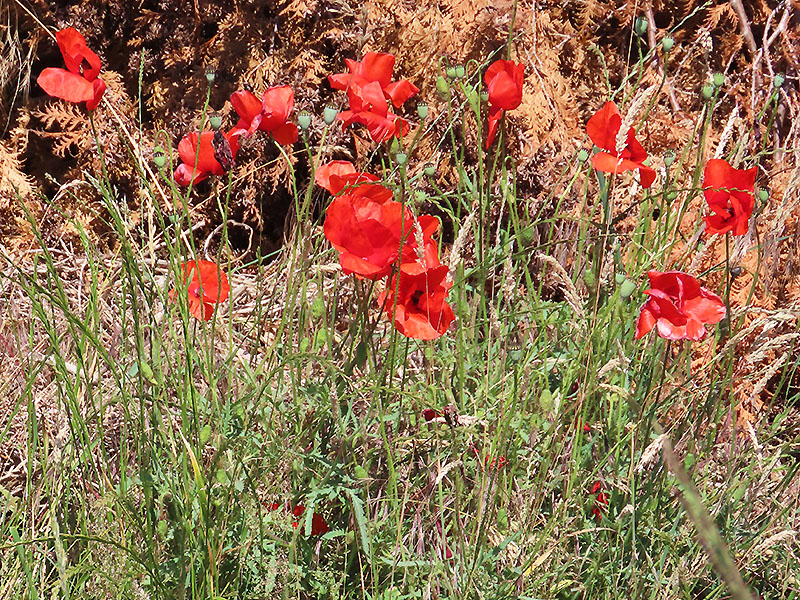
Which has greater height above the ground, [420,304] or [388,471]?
[420,304]

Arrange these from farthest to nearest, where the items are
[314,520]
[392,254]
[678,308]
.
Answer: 1. [314,520]
2. [678,308]
3. [392,254]

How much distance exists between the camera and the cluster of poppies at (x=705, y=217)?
1.43 m

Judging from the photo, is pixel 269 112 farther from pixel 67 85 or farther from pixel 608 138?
pixel 608 138

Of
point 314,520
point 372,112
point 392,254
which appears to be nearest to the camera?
point 392,254

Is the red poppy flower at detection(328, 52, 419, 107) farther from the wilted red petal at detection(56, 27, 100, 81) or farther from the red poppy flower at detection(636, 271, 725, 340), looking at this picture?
the red poppy flower at detection(636, 271, 725, 340)

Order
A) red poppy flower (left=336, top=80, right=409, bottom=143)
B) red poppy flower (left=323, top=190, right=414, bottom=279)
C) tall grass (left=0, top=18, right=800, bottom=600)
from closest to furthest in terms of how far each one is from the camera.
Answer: red poppy flower (left=323, top=190, right=414, bottom=279), tall grass (left=0, top=18, right=800, bottom=600), red poppy flower (left=336, top=80, right=409, bottom=143)

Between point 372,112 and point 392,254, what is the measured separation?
475 mm

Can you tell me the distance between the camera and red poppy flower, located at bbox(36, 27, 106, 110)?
1593mm

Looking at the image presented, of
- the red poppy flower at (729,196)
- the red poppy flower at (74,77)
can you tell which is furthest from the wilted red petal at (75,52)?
the red poppy flower at (729,196)

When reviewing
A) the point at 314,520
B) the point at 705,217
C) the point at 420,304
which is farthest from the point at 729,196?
the point at 314,520

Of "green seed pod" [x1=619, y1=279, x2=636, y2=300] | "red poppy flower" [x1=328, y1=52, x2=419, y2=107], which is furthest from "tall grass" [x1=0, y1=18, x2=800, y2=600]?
"red poppy flower" [x1=328, y1=52, x2=419, y2=107]

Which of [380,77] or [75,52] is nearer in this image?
[75,52]

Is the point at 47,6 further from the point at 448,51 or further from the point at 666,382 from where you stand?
the point at 666,382

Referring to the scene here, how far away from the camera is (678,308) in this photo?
4.68ft
